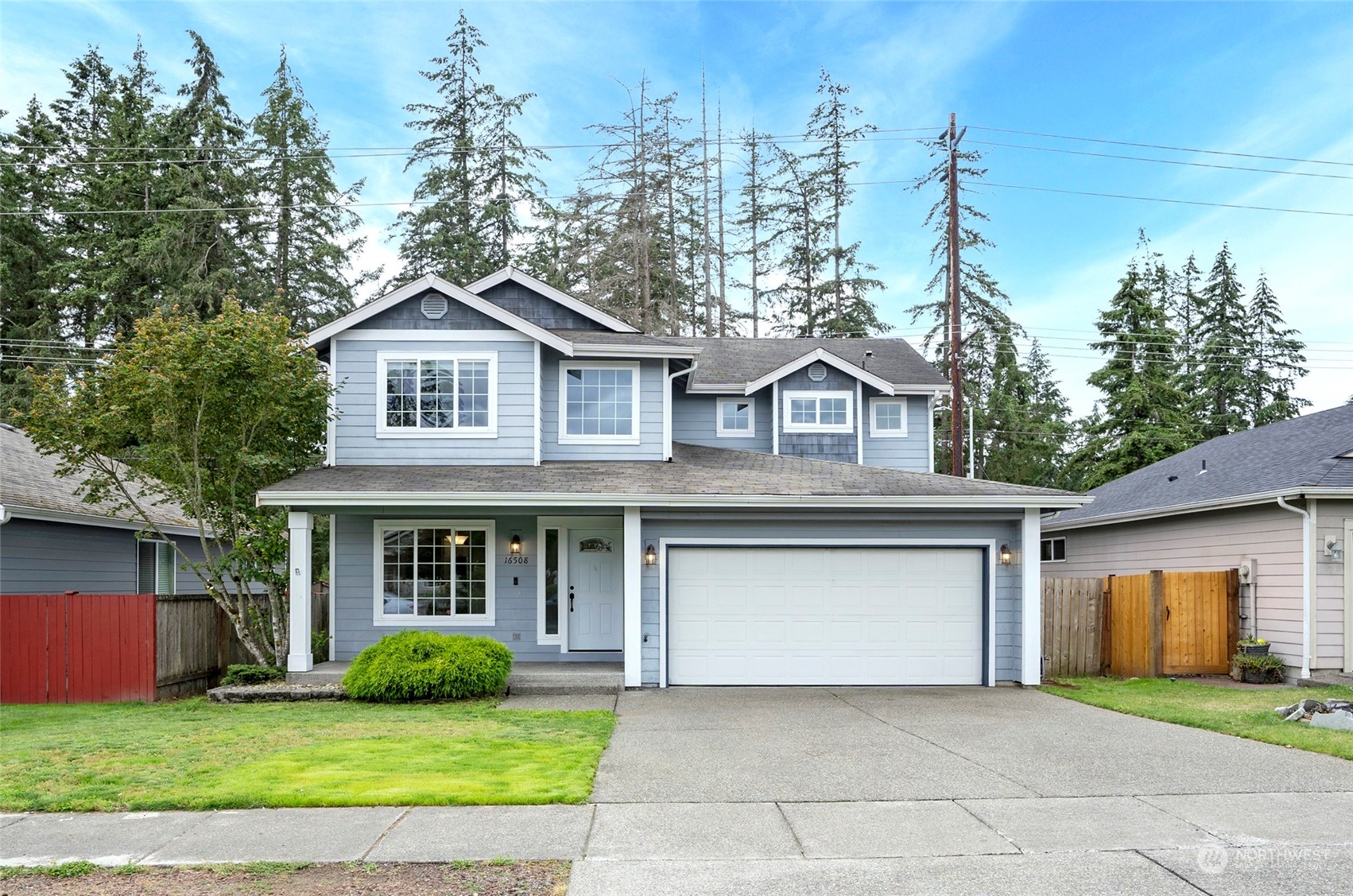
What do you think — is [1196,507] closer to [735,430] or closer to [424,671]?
[735,430]

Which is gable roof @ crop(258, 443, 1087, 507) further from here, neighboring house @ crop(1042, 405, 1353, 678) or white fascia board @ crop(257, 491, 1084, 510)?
neighboring house @ crop(1042, 405, 1353, 678)

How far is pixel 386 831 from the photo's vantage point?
5555 millimetres

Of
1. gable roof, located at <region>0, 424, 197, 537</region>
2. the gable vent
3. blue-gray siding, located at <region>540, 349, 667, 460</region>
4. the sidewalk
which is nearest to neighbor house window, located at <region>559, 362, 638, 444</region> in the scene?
blue-gray siding, located at <region>540, 349, 667, 460</region>

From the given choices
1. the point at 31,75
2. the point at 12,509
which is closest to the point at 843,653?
the point at 12,509

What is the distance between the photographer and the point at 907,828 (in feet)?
18.5

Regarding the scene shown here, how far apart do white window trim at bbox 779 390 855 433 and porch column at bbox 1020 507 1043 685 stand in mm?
7162

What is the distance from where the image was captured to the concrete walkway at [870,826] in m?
4.80

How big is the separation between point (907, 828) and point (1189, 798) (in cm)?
226

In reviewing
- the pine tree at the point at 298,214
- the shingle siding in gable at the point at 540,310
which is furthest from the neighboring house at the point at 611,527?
the pine tree at the point at 298,214

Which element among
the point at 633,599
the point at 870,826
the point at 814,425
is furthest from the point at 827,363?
the point at 870,826

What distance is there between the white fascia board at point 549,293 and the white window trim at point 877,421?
654 cm

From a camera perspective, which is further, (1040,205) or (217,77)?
(217,77)

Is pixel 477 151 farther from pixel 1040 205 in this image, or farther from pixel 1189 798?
pixel 1189 798

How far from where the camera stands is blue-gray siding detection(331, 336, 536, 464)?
13.9 metres
